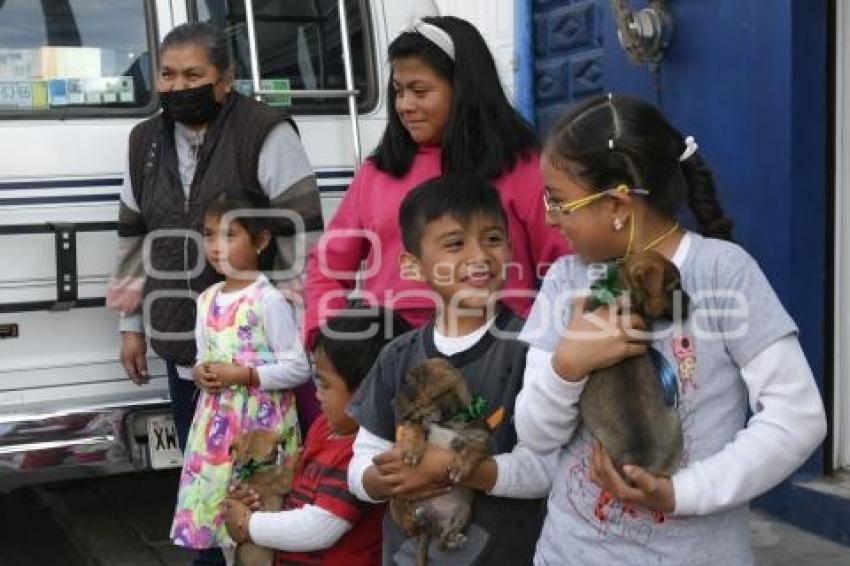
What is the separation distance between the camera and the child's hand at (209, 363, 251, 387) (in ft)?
12.0

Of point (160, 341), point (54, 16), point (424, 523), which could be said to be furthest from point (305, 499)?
point (54, 16)

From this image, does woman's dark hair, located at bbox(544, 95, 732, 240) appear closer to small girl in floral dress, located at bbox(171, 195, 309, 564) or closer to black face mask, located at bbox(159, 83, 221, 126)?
small girl in floral dress, located at bbox(171, 195, 309, 564)

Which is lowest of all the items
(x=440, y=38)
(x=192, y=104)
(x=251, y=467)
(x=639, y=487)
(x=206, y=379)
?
(x=251, y=467)

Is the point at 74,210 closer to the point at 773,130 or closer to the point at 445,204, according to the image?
the point at 445,204

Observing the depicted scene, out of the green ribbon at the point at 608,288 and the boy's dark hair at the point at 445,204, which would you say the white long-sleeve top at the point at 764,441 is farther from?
the boy's dark hair at the point at 445,204

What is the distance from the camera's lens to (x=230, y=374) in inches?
144

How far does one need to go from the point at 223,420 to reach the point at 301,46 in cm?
184

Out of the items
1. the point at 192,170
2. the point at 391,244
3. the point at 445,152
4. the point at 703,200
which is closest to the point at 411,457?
the point at 703,200

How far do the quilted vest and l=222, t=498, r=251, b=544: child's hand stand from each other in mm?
920

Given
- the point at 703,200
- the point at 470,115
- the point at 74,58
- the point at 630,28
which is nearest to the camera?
the point at 703,200

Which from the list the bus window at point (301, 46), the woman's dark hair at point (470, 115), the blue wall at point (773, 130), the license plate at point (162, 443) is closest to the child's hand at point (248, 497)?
the woman's dark hair at point (470, 115)

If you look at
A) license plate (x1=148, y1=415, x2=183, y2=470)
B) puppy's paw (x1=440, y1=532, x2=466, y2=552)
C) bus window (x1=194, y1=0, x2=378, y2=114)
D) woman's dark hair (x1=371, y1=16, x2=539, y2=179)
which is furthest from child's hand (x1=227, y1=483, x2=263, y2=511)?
bus window (x1=194, y1=0, x2=378, y2=114)

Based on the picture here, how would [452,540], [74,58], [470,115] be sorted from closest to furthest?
[452,540] → [470,115] → [74,58]

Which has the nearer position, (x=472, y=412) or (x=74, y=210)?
(x=472, y=412)
